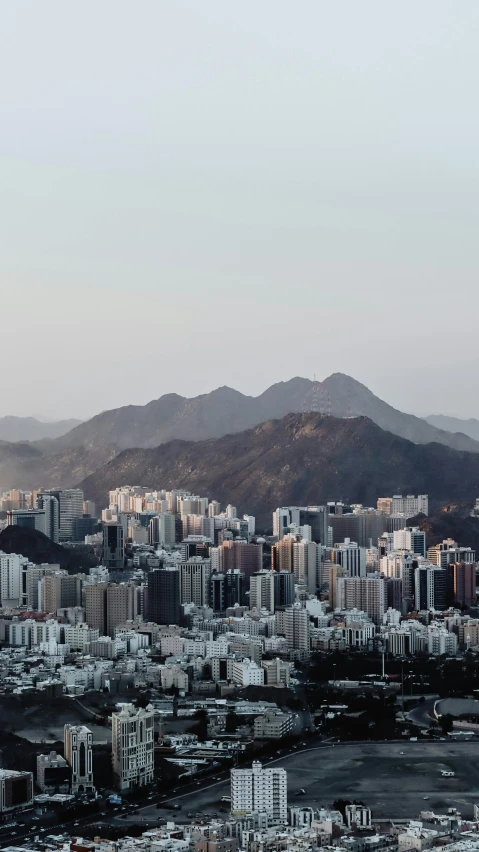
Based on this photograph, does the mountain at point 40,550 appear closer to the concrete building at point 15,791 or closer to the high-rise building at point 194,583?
the high-rise building at point 194,583

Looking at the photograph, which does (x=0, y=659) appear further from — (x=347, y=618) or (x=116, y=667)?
(x=347, y=618)

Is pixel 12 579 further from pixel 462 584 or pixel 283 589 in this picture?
pixel 462 584

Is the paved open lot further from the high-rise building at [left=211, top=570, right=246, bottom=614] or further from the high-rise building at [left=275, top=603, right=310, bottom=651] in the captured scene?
the high-rise building at [left=211, top=570, right=246, bottom=614]

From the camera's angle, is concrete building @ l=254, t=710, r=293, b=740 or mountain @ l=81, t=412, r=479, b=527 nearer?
concrete building @ l=254, t=710, r=293, b=740

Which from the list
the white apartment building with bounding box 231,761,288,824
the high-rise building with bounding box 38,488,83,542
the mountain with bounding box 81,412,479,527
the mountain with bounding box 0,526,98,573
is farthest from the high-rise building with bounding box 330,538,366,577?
the white apartment building with bounding box 231,761,288,824

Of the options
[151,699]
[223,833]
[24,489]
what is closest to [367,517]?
[24,489]

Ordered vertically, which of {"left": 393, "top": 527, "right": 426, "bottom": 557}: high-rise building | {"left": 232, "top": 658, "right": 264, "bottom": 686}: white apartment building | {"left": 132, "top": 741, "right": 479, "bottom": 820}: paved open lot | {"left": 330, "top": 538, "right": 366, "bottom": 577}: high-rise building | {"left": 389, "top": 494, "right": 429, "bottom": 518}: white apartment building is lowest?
{"left": 132, "top": 741, "right": 479, "bottom": 820}: paved open lot

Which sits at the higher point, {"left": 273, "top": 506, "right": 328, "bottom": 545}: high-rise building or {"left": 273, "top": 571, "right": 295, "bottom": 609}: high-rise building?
{"left": 273, "top": 506, "right": 328, "bottom": 545}: high-rise building
